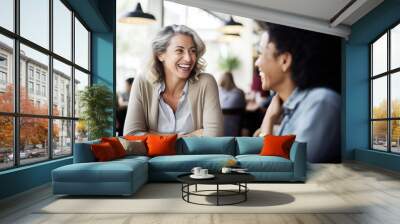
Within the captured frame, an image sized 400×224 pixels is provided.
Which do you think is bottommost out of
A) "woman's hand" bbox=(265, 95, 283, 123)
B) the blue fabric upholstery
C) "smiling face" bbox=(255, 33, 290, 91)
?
the blue fabric upholstery

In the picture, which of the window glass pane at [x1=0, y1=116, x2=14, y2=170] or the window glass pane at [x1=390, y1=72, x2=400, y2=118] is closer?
the window glass pane at [x1=0, y1=116, x2=14, y2=170]

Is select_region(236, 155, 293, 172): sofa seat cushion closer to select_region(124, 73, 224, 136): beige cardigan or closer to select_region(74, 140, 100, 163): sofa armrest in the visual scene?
select_region(74, 140, 100, 163): sofa armrest

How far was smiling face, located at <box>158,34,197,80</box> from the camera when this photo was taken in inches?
345

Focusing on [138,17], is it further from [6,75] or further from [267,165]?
[267,165]

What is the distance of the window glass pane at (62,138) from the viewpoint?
22.4ft

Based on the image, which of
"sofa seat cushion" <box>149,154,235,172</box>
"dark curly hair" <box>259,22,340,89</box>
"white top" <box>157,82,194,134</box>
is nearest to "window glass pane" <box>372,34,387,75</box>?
"dark curly hair" <box>259,22,340,89</box>

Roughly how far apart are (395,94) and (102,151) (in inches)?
237

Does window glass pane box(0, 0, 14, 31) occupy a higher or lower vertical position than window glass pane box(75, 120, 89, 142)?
higher

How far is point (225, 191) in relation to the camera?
541 cm

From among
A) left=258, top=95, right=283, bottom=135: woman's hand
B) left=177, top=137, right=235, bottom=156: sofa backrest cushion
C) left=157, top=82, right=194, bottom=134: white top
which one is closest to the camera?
left=177, top=137, right=235, bottom=156: sofa backrest cushion

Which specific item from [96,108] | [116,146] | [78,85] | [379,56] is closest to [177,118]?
[96,108]

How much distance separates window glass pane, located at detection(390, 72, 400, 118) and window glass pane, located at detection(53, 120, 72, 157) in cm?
645

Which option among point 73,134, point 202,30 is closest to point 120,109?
point 73,134

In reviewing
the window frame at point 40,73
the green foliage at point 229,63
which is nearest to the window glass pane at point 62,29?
the window frame at point 40,73
